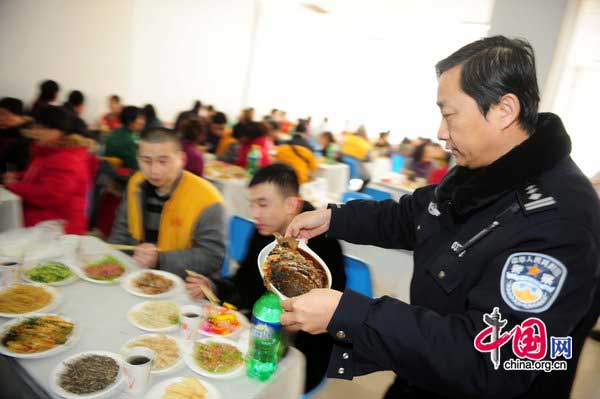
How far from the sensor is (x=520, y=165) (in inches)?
37.4

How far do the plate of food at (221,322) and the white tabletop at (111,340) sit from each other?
0.13 meters

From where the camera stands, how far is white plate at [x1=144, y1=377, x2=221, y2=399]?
3.77 ft

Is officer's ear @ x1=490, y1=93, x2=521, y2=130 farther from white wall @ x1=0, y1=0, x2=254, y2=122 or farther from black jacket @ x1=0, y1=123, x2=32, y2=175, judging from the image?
white wall @ x1=0, y1=0, x2=254, y2=122

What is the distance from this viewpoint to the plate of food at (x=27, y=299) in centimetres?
147

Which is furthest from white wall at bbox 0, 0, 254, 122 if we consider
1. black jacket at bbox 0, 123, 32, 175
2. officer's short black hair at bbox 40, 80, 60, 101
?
black jacket at bbox 0, 123, 32, 175

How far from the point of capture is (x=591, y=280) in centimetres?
80

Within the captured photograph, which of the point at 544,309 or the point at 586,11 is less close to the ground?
the point at 586,11

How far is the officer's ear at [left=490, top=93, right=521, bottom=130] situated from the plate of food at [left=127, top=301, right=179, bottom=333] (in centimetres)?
132

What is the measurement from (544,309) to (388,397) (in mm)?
742

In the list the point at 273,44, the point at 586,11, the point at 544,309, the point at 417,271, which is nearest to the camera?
the point at 544,309

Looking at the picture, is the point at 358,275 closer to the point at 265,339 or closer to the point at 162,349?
the point at 265,339

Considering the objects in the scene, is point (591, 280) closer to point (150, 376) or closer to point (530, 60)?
point (530, 60)

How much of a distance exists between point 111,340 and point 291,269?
2.35 feet

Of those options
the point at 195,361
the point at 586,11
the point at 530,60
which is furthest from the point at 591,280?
the point at 586,11
